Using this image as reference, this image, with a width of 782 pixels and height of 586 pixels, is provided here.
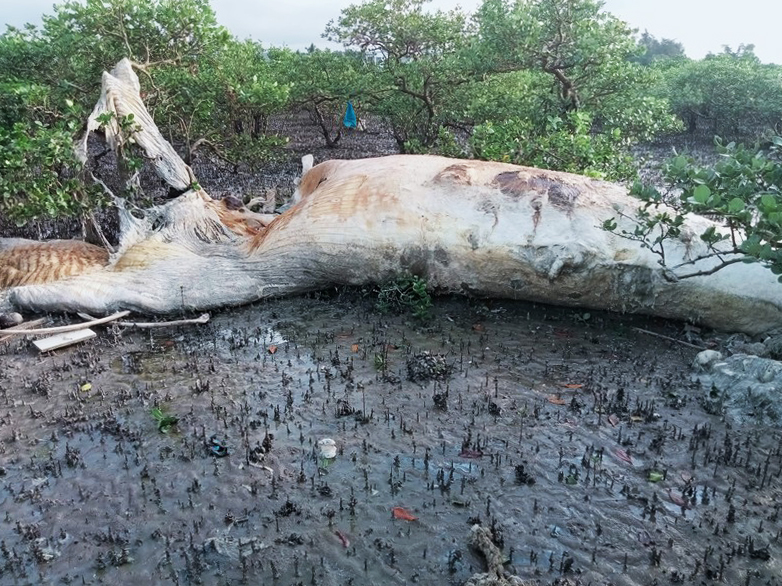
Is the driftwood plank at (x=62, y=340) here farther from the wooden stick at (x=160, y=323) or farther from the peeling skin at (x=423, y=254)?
the peeling skin at (x=423, y=254)

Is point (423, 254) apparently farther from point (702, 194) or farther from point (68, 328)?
point (68, 328)

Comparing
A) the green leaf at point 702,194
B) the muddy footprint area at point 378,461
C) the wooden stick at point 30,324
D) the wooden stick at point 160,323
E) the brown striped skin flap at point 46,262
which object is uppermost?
the green leaf at point 702,194

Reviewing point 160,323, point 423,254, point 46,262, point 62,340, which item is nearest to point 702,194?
point 423,254

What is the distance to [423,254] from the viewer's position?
7.49 meters

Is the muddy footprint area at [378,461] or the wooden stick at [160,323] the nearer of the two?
the muddy footprint area at [378,461]

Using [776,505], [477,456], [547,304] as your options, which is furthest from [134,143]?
[776,505]

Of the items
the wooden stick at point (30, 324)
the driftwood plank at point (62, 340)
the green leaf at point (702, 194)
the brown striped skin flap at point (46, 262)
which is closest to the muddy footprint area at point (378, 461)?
the driftwood plank at point (62, 340)

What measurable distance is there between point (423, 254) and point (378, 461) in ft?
10.2

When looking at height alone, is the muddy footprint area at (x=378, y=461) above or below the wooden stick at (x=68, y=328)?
below

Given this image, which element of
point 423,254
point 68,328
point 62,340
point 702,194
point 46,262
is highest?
point 702,194

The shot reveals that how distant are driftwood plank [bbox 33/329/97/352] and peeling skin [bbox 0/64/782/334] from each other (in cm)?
53

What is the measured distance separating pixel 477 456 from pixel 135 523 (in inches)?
99.7

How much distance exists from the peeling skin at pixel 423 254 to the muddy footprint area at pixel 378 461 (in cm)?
53

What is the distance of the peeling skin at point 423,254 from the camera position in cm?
689
